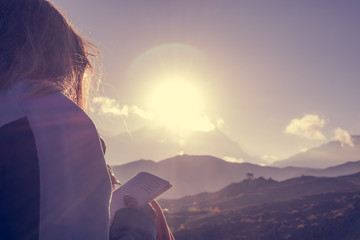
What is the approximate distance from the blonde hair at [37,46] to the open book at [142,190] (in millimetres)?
581

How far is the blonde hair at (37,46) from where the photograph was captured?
124 cm

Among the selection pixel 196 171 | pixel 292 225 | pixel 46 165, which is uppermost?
pixel 196 171

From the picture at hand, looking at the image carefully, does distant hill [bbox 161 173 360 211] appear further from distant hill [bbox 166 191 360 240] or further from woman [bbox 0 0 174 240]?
woman [bbox 0 0 174 240]

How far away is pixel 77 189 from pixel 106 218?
15cm

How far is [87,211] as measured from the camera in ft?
3.31

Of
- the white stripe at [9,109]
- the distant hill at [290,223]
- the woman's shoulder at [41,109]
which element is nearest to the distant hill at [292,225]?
the distant hill at [290,223]

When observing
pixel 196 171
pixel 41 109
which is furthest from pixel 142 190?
pixel 196 171

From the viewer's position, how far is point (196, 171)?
141m

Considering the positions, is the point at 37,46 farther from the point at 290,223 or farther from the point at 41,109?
the point at 290,223

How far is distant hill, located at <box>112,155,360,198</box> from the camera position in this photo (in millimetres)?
132375

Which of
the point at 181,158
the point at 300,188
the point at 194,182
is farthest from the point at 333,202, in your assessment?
the point at 181,158

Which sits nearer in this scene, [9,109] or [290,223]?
[9,109]

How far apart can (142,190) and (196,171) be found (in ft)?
466

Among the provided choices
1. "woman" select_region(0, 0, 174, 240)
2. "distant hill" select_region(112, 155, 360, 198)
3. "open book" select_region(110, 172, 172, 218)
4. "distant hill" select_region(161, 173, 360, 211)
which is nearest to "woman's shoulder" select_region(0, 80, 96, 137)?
"woman" select_region(0, 0, 174, 240)
